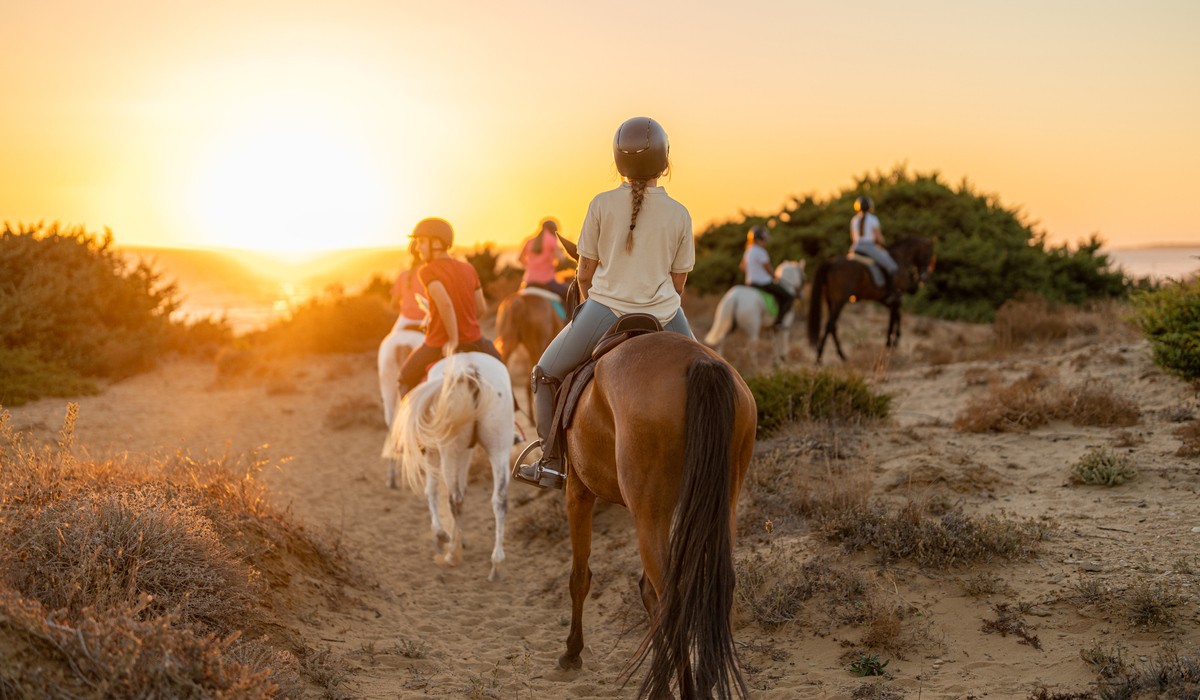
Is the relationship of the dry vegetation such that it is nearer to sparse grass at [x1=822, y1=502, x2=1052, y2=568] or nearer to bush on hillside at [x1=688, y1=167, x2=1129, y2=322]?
sparse grass at [x1=822, y1=502, x2=1052, y2=568]

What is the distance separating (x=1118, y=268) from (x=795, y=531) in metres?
21.4

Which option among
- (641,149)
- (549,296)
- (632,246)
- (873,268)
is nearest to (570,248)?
(632,246)

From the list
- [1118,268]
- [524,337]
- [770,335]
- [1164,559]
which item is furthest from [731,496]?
[1118,268]

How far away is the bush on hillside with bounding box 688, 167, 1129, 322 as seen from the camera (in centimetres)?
2145

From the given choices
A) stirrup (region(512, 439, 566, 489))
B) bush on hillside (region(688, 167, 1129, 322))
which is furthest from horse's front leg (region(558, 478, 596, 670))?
bush on hillside (region(688, 167, 1129, 322))

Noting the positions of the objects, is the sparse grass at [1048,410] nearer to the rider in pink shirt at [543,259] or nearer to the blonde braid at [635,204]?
the blonde braid at [635,204]

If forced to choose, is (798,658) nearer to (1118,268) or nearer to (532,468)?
(532,468)

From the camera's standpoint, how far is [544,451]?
4.61 metres

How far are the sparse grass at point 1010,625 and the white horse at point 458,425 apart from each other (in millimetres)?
3673

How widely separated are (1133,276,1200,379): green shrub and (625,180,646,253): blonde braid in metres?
6.55

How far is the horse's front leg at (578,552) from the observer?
4598 mm

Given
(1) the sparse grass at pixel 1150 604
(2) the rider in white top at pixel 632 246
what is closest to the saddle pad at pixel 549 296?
(2) the rider in white top at pixel 632 246

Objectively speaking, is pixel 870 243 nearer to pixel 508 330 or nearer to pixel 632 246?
pixel 508 330

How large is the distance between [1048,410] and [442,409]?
5911 millimetres
